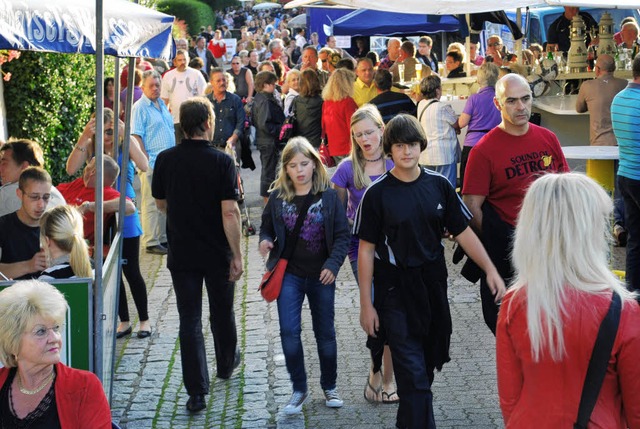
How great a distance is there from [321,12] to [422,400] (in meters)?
20.8

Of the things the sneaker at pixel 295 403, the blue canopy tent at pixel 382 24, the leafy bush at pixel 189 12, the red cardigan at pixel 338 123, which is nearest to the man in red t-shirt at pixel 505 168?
the sneaker at pixel 295 403

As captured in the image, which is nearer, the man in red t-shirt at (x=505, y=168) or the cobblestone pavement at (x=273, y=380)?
the man in red t-shirt at (x=505, y=168)

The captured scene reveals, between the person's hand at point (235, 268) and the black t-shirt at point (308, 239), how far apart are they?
456 millimetres

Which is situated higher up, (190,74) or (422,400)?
(190,74)

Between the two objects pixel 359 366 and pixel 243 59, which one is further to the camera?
pixel 243 59

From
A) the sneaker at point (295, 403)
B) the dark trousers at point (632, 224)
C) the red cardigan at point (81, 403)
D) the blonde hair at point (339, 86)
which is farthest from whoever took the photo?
the blonde hair at point (339, 86)

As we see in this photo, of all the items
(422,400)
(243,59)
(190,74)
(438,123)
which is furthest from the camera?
(243,59)

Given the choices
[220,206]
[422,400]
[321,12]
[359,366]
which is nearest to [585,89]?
[359,366]

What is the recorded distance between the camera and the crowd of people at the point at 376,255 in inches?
136

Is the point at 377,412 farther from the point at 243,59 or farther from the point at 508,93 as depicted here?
the point at 243,59

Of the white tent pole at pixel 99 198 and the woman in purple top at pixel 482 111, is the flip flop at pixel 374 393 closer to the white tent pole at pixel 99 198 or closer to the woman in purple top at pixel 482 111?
the white tent pole at pixel 99 198

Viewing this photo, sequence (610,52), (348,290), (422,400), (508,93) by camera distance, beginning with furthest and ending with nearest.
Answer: (610,52), (348,290), (508,93), (422,400)

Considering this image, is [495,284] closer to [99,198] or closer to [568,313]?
[99,198]

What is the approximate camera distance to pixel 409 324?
5785mm
